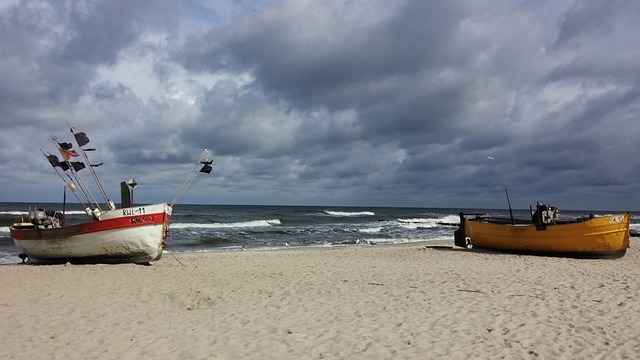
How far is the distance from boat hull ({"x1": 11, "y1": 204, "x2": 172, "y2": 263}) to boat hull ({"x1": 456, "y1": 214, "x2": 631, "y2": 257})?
14082mm

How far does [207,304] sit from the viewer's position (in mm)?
8695

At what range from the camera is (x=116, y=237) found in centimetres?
1415

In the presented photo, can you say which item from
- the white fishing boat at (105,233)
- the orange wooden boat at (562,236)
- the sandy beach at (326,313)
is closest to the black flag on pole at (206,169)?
the white fishing boat at (105,233)

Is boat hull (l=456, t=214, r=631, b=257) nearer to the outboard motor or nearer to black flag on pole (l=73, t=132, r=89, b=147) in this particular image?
the outboard motor

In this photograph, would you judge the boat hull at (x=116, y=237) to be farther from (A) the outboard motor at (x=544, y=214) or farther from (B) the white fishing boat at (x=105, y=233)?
(A) the outboard motor at (x=544, y=214)

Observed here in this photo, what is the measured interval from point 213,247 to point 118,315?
16.8 m

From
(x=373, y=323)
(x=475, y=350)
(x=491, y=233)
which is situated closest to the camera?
(x=475, y=350)

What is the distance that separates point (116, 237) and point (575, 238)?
1688cm

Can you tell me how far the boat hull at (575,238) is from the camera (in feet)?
49.9

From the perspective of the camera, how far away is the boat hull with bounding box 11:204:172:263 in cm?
1409

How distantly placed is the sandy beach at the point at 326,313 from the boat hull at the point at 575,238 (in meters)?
2.66

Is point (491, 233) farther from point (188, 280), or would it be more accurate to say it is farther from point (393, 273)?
point (188, 280)

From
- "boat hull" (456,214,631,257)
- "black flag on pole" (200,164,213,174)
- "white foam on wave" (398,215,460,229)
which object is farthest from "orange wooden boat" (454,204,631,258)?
"white foam on wave" (398,215,460,229)

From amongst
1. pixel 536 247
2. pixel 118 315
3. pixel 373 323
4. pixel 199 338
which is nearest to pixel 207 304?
pixel 118 315
